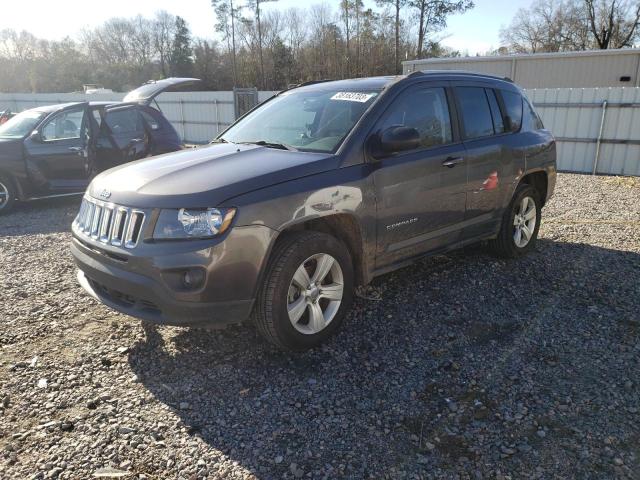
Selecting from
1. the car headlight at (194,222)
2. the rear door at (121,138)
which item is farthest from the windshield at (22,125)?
the car headlight at (194,222)

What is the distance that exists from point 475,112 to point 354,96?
136 centimetres

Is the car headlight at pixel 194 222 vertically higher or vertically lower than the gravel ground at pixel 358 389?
higher

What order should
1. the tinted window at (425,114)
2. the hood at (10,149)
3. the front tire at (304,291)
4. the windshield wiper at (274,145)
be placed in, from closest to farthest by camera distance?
the front tire at (304,291)
the windshield wiper at (274,145)
the tinted window at (425,114)
the hood at (10,149)

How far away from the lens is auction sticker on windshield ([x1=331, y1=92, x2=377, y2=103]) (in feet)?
12.5

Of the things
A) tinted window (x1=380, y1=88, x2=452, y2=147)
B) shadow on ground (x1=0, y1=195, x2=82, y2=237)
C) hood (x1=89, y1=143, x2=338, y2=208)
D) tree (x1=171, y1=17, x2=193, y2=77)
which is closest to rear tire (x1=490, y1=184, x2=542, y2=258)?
tinted window (x1=380, y1=88, x2=452, y2=147)

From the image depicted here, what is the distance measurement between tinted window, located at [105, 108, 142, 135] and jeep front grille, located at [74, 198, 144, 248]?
549 cm

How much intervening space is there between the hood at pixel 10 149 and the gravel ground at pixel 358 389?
12.5ft

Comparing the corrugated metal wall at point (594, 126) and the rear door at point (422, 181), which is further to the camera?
the corrugated metal wall at point (594, 126)

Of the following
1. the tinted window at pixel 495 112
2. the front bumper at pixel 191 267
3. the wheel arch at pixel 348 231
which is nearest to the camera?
the front bumper at pixel 191 267

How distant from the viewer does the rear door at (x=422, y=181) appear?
3658 mm

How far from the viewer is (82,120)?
26.8 feet

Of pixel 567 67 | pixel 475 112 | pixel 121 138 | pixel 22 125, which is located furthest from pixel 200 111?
pixel 475 112

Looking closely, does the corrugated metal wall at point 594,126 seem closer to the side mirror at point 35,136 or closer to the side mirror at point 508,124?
the side mirror at point 508,124

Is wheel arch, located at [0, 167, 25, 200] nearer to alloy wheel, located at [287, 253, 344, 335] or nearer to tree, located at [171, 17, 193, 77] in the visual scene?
alloy wheel, located at [287, 253, 344, 335]
